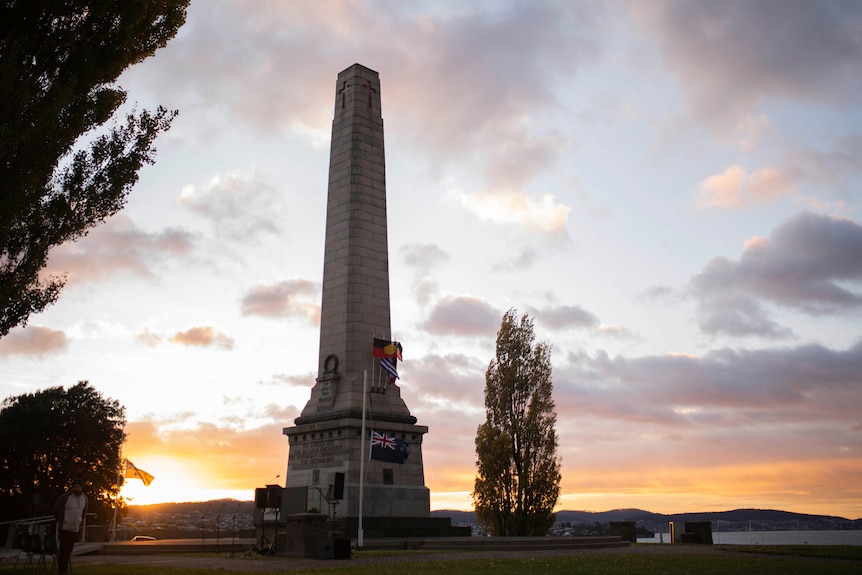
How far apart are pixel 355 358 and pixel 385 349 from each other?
147 centimetres

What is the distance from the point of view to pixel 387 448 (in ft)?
109

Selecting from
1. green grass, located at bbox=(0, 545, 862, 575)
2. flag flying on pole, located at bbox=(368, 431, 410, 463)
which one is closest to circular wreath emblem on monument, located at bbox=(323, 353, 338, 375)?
flag flying on pole, located at bbox=(368, 431, 410, 463)

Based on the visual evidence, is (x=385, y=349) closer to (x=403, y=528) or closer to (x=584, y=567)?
(x=403, y=528)

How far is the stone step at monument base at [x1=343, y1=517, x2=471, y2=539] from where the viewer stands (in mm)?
31375

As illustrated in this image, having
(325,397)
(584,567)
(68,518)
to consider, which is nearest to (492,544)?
(584,567)

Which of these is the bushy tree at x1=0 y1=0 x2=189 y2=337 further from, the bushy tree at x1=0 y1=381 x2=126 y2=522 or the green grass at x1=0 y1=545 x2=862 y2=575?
the bushy tree at x1=0 y1=381 x2=126 y2=522

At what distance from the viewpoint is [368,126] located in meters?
38.5

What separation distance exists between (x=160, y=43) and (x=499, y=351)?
906 inches

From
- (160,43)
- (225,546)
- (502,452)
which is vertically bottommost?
(225,546)

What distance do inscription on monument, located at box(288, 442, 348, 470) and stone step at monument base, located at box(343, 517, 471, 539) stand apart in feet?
9.98

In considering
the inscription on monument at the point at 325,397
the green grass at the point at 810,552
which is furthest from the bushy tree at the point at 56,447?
the green grass at the point at 810,552

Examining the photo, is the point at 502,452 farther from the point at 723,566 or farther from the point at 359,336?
the point at 723,566

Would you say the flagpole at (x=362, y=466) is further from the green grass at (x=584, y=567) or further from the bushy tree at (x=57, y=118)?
the bushy tree at (x=57, y=118)

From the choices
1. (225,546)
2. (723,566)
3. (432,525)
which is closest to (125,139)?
(225,546)
